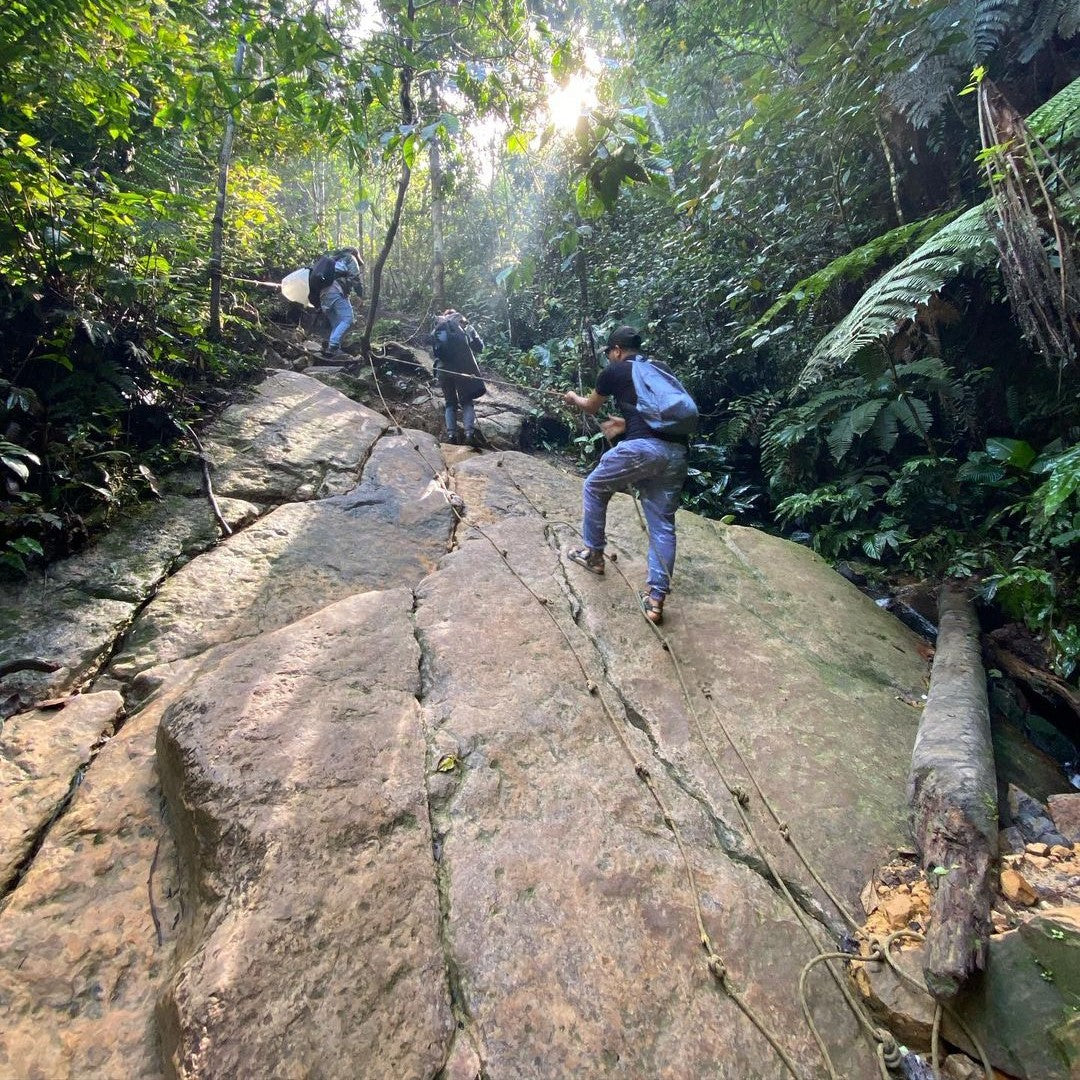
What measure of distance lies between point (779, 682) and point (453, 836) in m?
2.29

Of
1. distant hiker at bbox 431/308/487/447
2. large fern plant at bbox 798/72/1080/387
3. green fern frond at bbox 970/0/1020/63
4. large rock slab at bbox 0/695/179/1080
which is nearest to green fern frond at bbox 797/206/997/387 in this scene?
large fern plant at bbox 798/72/1080/387

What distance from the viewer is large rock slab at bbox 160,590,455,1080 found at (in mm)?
1726

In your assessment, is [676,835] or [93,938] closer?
[93,938]

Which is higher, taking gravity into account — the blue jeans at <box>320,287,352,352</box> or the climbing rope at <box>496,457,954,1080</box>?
the blue jeans at <box>320,287,352,352</box>

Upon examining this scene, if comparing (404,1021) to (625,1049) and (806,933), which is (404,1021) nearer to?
(625,1049)

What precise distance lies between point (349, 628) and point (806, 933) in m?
2.81

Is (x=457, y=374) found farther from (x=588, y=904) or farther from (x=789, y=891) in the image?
(x=789, y=891)

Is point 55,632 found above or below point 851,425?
below

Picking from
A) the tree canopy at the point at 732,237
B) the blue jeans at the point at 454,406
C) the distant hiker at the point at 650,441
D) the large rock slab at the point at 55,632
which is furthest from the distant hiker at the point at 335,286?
the large rock slab at the point at 55,632

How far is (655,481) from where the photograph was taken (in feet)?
14.2

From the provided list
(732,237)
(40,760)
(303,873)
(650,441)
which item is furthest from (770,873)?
(732,237)

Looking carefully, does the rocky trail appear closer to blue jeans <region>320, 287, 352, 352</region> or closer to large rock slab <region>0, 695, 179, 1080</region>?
large rock slab <region>0, 695, 179, 1080</region>

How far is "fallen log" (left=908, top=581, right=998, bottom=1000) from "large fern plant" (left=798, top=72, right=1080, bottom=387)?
2694 millimetres

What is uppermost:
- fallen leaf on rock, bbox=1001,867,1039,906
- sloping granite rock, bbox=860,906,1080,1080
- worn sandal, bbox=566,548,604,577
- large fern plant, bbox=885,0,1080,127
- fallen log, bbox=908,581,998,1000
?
large fern plant, bbox=885,0,1080,127
